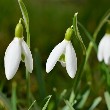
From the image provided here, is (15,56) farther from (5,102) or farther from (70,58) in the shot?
(5,102)

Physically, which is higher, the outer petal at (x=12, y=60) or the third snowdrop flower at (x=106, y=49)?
the outer petal at (x=12, y=60)

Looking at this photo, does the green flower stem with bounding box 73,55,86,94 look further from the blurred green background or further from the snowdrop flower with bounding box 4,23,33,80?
the blurred green background

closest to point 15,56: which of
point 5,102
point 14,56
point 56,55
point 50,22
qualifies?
point 14,56

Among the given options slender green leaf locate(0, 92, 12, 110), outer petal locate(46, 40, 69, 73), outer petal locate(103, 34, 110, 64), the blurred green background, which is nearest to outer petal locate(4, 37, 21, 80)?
outer petal locate(46, 40, 69, 73)

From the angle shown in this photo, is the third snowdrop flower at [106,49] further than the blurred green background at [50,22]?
No

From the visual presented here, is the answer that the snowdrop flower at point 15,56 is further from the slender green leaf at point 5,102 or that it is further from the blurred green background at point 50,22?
the blurred green background at point 50,22

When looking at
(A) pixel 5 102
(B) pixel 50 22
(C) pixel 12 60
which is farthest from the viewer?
(B) pixel 50 22

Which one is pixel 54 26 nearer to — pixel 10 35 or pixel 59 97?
pixel 10 35

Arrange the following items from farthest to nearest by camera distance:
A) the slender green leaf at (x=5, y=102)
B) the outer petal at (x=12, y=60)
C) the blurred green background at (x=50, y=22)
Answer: the blurred green background at (x=50, y=22), the slender green leaf at (x=5, y=102), the outer petal at (x=12, y=60)

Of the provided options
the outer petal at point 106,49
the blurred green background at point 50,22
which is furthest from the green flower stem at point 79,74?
the blurred green background at point 50,22

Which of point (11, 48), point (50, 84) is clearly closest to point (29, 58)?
point (11, 48)

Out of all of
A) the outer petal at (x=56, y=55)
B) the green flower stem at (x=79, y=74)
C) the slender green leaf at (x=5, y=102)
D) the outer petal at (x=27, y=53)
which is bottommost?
the green flower stem at (x=79, y=74)
